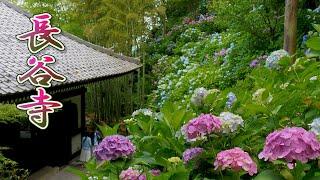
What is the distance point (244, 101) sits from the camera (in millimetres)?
1883

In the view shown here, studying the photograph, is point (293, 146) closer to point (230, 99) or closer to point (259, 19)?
point (230, 99)

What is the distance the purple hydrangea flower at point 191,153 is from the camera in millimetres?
1494

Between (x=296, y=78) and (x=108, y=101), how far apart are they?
10646 mm

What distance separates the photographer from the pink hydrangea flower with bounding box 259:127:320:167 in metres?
1.12

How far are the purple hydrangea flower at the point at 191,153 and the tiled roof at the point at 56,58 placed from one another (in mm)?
3575

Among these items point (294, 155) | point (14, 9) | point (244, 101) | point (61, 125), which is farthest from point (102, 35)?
point (294, 155)

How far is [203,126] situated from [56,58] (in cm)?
672

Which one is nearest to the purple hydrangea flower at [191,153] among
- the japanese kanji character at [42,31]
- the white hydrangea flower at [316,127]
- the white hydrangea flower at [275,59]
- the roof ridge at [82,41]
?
the white hydrangea flower at [316,127]

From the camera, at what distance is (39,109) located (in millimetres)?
4680

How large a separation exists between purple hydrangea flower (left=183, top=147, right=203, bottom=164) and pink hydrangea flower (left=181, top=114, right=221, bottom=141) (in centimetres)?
6

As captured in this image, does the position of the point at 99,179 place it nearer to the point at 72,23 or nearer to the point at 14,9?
the point at 14,9

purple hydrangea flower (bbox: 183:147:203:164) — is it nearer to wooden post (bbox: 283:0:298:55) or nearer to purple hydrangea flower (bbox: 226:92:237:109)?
purple hydrangea flower (bbox: 226:92:237:109)

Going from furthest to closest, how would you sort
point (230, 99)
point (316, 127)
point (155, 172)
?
point (230, 99) → point (155, 172) → point (316, 127)

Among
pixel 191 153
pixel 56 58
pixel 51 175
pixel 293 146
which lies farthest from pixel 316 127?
pixel 51 175
